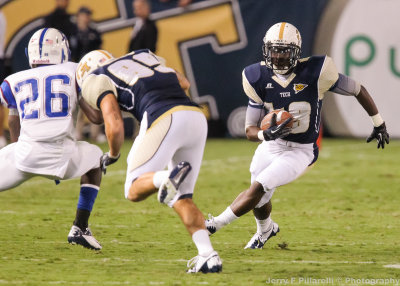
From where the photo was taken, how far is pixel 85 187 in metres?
5.90

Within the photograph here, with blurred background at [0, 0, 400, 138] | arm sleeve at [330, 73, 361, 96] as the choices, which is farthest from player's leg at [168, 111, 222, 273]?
blurred background at [0, 0, 400, 138]

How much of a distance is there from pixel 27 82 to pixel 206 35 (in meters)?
8.01

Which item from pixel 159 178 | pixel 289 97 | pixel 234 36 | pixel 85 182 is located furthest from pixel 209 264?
pixel 234 36

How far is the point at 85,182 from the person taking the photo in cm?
592

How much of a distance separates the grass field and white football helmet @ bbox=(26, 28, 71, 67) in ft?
3.93

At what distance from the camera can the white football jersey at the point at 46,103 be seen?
5.80m

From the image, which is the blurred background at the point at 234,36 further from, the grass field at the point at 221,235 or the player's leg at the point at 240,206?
the player's leg at the point at 240,206

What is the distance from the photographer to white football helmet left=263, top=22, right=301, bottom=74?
5902 mm

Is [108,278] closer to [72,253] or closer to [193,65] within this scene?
[72,253]

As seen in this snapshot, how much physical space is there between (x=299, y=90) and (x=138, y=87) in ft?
4.20

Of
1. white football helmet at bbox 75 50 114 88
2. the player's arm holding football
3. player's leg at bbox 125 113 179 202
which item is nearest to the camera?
player's leg at bbox 125 113 179 202

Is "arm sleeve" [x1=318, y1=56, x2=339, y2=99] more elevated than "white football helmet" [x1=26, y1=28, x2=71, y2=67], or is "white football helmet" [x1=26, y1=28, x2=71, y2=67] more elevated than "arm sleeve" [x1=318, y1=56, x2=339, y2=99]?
"white football helmet" [x1=26, y1=28, x2=71, y2=67]

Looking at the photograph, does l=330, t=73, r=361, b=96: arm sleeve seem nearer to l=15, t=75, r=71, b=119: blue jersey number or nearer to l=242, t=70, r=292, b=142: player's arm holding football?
l=242, t=70, r=292, b=142: player's arm holding football

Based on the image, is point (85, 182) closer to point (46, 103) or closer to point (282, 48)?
point (46, 103)
